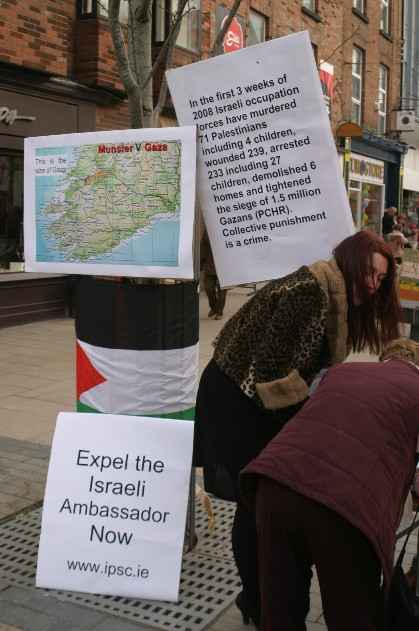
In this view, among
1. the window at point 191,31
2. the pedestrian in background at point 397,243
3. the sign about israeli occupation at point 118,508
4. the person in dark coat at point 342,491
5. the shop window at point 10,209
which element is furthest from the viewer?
the window at point 191,31

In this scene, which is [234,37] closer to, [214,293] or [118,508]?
[214,293]

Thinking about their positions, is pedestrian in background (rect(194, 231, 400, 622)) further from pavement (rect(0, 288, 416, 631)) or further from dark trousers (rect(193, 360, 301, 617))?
pavement (rect(0, 288, 416, 631))

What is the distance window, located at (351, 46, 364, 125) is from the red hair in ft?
69.3

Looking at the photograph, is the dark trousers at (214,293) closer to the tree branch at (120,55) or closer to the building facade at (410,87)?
the tree branch at (120,55)

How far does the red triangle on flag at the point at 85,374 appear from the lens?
369 cm

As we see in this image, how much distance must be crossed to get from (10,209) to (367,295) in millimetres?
8917

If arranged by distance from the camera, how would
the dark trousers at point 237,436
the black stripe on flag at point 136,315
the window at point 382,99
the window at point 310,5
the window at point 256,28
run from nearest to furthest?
the dark trousers at point 237,436 → the black stripe on flag at point 136,315 → the window at point 256,28 → the window at point 310,5 → the window at point 382,99

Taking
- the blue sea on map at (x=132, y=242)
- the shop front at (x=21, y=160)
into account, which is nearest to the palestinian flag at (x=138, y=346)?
the blue sea on map at (x=132, y=242)

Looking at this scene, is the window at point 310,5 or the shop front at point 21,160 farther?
the window at point 310,5

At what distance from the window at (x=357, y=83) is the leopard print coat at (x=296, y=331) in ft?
69.5

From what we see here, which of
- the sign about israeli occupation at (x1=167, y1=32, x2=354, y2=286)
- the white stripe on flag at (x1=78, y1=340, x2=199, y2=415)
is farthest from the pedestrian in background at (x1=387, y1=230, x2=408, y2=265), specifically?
the white stripe on flag at (x1=78, y1=340, x2=199, y2=415)

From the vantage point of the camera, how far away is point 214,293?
11422 millimetres

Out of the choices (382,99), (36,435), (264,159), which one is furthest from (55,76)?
(382,99)

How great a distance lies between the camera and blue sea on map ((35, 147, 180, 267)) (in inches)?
135
